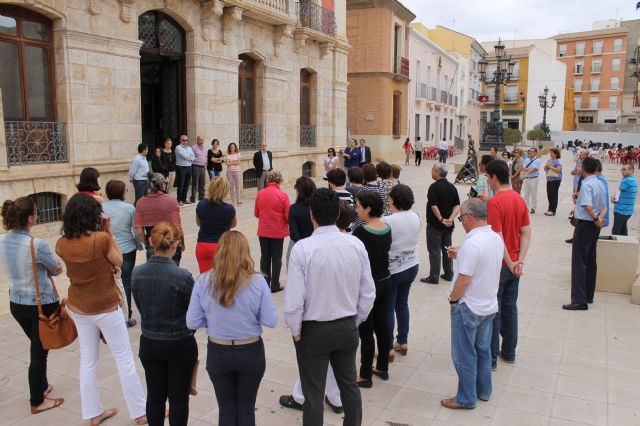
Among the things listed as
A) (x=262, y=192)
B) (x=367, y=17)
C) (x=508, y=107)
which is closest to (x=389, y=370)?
(x=262, y=192)

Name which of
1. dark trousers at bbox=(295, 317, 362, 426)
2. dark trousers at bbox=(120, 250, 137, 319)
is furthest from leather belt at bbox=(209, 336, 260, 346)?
dark trousers at bbox=(120, 250, 137, 319)

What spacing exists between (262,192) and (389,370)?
9.99ft

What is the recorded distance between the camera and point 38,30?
34.1 ft

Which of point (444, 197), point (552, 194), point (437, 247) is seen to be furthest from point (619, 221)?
point (552, 194)

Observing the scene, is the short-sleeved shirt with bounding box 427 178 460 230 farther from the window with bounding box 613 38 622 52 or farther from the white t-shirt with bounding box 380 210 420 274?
the window with bounding box 613 38 622 52

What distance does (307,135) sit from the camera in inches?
776

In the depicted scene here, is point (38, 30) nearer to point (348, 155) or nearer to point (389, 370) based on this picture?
point (348, 155)

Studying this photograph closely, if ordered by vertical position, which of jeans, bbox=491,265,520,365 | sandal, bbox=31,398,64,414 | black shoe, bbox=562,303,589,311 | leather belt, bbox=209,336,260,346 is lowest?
sandal, bbox=31,398,64,414

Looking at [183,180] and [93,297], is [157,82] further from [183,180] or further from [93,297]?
[93,297]

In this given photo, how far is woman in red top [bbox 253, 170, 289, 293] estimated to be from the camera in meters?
7.07

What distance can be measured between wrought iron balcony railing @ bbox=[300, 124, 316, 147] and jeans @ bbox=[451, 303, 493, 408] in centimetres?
1561

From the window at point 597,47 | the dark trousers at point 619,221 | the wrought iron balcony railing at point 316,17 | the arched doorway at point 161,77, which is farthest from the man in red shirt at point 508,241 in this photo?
the window at point 597,47

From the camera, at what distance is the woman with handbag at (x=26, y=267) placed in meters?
3.94

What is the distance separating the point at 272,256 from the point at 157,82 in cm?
951
